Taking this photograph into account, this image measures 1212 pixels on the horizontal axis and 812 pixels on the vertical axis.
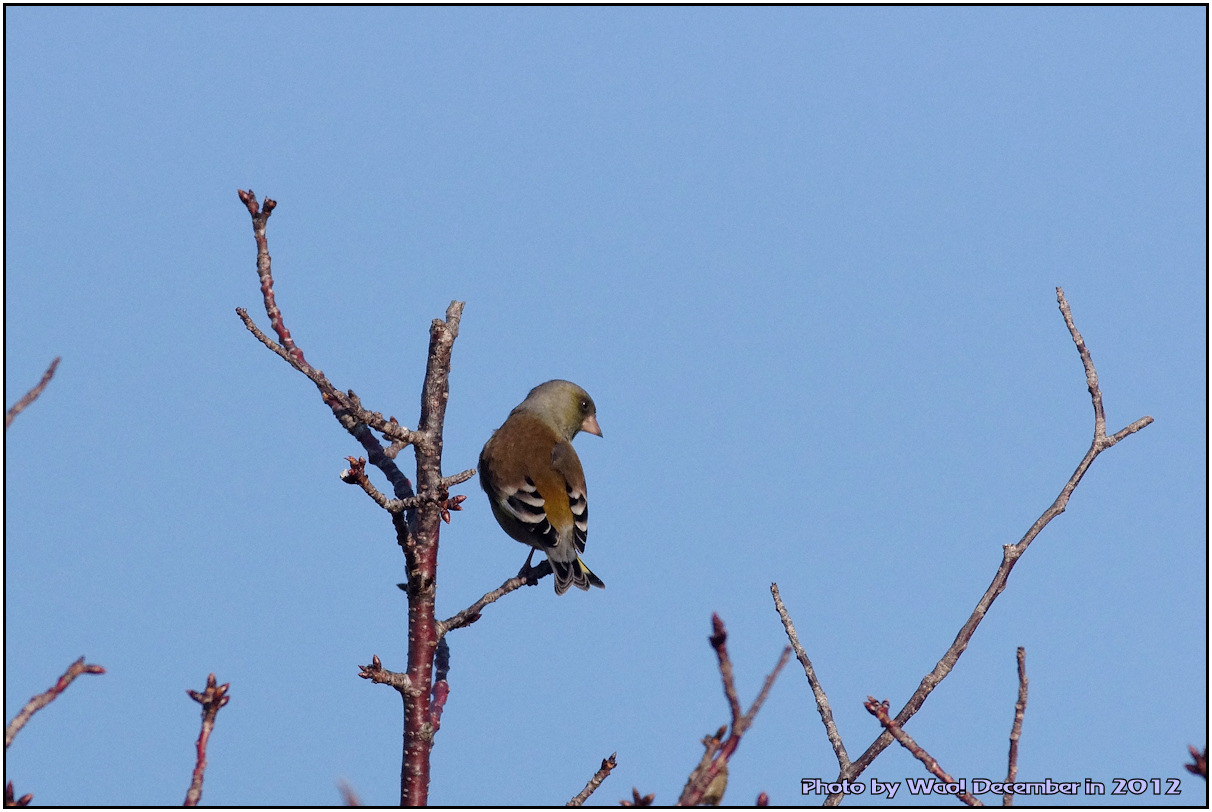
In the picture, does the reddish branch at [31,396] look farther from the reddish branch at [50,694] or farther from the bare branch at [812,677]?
the bare branch at [812,677]

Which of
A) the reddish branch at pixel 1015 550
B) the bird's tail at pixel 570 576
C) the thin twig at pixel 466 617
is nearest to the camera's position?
the reddish branch at pixel 1015 550

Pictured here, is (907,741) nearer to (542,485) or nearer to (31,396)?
(31,396)

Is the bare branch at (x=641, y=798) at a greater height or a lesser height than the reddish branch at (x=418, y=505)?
lesser

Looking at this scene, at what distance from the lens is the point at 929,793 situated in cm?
421

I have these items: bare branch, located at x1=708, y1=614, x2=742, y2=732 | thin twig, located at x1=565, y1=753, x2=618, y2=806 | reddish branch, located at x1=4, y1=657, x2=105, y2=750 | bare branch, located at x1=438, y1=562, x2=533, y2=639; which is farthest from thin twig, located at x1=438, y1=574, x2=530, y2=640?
bare branch, located at x1=708, y1=614, x2=742, y2=732

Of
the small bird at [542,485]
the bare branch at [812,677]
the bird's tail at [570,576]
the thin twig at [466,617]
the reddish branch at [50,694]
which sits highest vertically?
the small bird at [542,485]

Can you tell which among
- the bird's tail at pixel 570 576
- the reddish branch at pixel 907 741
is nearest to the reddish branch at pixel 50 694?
the reddish branch at pixel 907 741

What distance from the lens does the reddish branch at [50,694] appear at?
9.46ft

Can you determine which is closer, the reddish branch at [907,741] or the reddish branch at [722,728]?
the reddish branch at [722,728]

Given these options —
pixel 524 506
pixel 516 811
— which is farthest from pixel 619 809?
pixel 524 506

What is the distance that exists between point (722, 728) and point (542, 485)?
5.12 meters

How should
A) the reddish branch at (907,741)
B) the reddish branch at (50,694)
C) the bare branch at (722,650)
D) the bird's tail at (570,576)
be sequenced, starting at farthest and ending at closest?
the bird's tail at (570,576)
the reddish branch at (907,741)
the reddish branch at (50,694)
the bare branch at (722,650)

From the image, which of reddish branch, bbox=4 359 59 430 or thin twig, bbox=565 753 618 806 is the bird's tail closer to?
thin twig, bbox=565 753 618 806

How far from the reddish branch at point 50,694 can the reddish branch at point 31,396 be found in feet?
2.04
